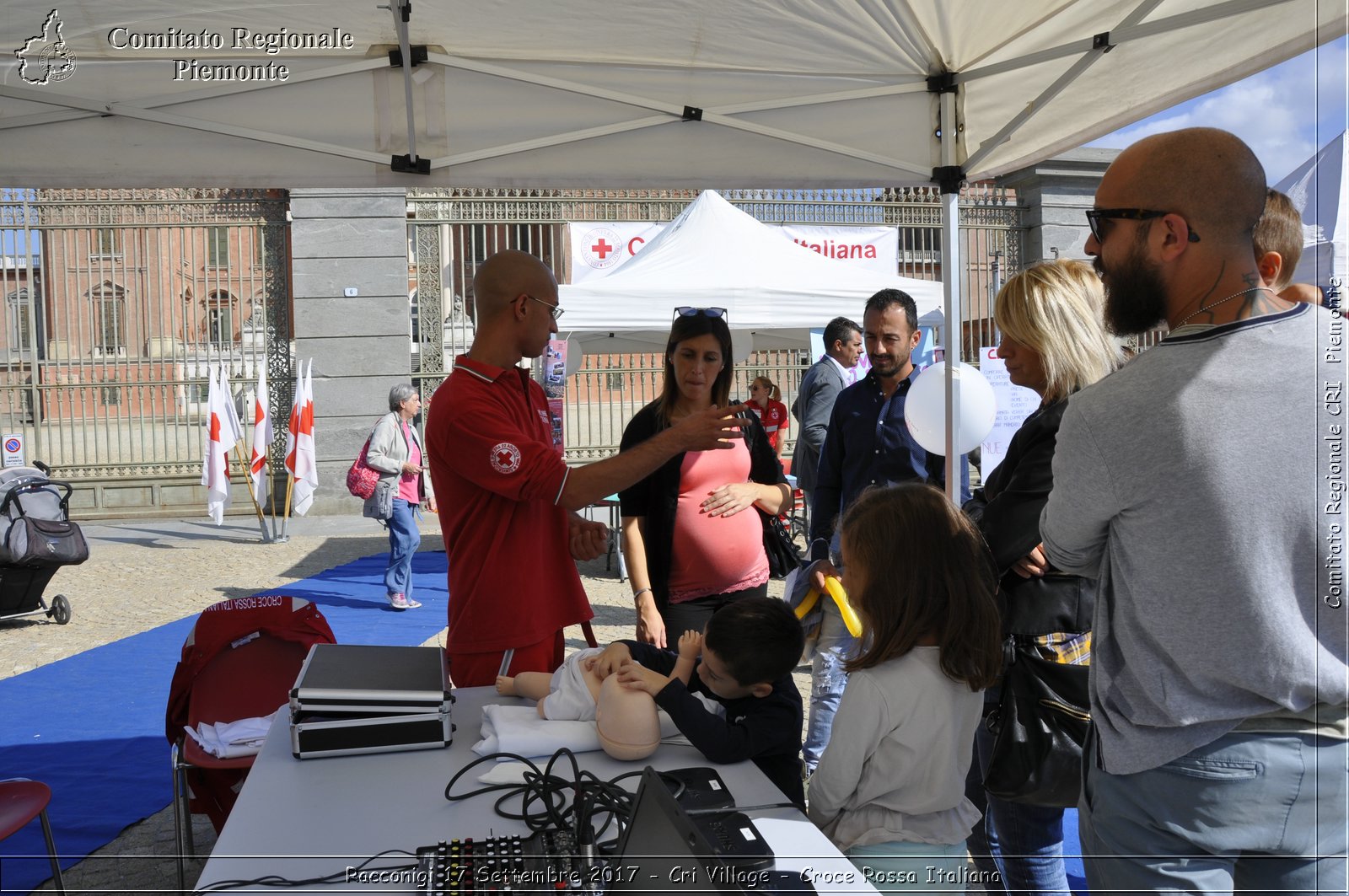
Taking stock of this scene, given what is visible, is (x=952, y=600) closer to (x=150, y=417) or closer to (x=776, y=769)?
(x=776, y=769)

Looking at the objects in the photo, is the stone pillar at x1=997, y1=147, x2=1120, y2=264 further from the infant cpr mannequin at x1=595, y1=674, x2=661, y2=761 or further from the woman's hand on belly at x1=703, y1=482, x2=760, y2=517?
the infant cpr mannequin at x1=595, y1=674, x2=661, y2=761

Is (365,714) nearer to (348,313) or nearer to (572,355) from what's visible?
(572,355)

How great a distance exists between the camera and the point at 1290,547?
133cm

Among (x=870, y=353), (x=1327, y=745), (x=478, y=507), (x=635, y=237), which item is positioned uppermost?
(x=635, y=237)

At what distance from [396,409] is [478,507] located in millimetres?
5802

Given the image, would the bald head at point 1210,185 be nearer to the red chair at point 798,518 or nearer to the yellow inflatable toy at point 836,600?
the yellow inflatable toy at point 836,600

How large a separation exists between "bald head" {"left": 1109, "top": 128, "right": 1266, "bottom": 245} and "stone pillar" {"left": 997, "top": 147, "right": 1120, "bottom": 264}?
1265cm

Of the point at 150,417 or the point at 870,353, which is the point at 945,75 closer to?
the point at 870,353

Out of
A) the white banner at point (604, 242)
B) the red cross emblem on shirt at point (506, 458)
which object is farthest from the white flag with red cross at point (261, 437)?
the red cross emblem on shirt at point (506, 458)

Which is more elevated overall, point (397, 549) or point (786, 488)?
point (786, 488)

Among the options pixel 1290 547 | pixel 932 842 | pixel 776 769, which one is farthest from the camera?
pixel 776 769

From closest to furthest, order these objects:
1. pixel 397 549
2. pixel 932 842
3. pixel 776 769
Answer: pixel 932 842, pixel 776 769, pixel 397 549

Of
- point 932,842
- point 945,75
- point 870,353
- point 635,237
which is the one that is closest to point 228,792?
point 932,842

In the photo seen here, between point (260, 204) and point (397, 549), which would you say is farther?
point (260, 204)
